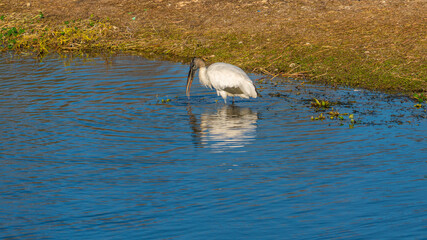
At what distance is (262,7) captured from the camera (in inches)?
765

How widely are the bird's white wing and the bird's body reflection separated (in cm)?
36

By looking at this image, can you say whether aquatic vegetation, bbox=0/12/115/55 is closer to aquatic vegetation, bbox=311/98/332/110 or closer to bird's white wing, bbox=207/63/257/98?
bird's white wing, bbox=207/63/257/98

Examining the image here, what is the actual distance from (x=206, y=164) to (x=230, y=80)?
402cm

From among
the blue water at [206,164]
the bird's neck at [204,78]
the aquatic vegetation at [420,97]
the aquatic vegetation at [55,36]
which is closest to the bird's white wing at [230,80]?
the bird's neck at [204,78]

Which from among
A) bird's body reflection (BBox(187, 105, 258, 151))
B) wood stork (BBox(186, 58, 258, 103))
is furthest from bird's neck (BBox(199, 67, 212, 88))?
bird's body reflection (BBox(187, 105, 258, 151))

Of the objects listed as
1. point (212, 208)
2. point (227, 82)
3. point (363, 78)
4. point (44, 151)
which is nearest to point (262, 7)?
point (363, 78)

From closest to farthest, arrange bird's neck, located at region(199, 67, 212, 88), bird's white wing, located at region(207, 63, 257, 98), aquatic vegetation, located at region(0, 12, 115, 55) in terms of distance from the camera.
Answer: bird's white wing, located at region(207, 63, 257, 98) < bird's neck, located at region(199, 67, 212, 88) < aquatic vegetation, located at region(0, 12, 115, 55)

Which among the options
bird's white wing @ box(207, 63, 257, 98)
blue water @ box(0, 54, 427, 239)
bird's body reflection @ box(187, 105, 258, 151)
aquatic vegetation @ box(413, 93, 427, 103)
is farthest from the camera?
bird's white wing @ box(207, 63, 257, 98)

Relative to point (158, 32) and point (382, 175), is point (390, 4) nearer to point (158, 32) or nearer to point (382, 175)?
point (158, 32)

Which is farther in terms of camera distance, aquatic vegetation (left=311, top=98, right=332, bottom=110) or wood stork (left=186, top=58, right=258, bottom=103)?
wood stork (left=186, top=58, right=258, bottom=103)

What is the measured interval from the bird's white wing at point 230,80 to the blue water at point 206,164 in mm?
324

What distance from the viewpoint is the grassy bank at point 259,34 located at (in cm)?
1378

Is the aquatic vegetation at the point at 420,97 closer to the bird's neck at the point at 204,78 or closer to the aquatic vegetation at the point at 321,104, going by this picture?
the aquatic vegetation at the point at 321,104

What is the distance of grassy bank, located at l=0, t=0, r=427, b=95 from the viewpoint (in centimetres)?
1378
